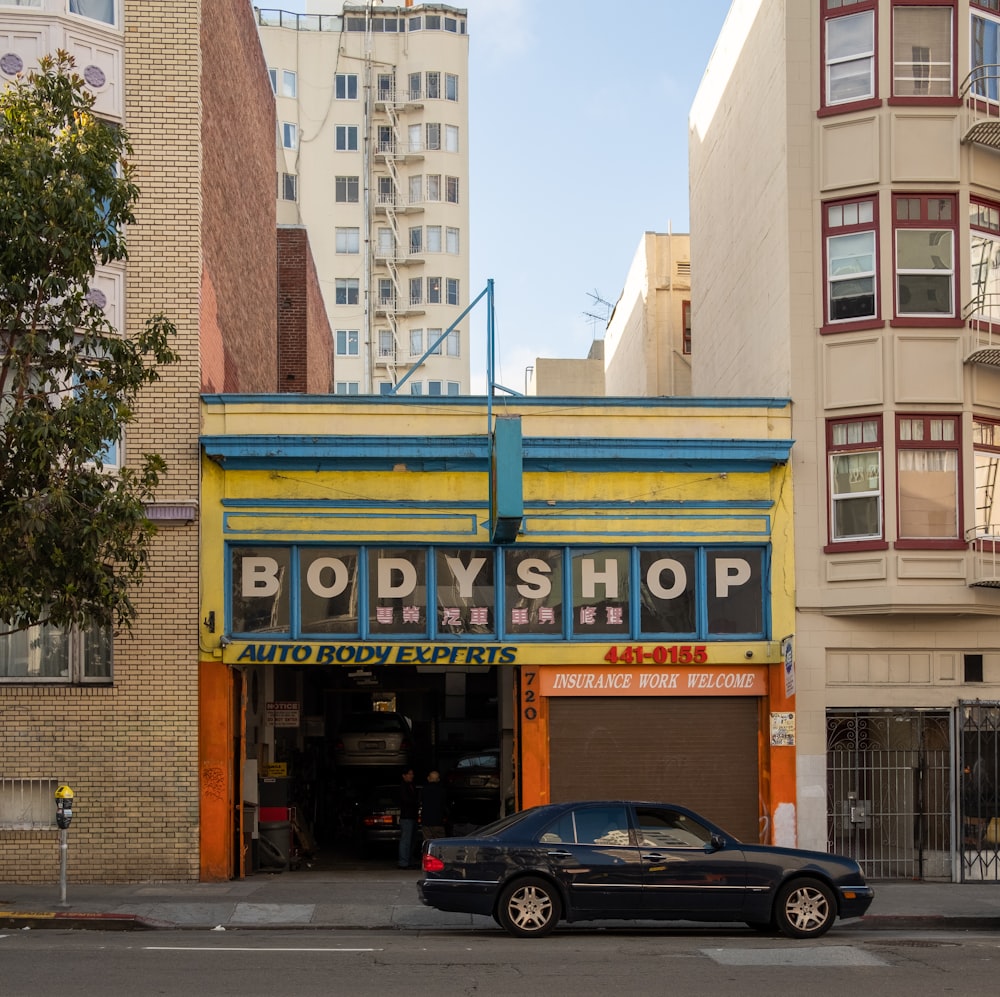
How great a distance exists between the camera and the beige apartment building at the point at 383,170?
227 feet

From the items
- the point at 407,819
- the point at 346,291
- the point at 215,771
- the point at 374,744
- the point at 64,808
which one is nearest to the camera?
the point at 64,808

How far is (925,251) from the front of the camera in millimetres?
21406

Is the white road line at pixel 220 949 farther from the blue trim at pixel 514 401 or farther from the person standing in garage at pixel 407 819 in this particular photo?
the blue trim at pixel 514 401

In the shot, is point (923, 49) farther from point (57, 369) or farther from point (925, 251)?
point (57, 369)

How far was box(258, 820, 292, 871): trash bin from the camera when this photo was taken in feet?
70.6

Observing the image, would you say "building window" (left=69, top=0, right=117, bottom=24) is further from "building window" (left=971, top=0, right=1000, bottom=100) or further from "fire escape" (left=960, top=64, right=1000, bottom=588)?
"building window" (left=971, top=0, right=1000, bottom=100)

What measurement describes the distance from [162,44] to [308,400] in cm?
536

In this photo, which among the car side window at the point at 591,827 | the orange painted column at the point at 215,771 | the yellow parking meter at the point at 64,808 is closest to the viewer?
the car side window at the point at 591,827

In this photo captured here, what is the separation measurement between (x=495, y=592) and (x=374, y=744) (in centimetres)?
683

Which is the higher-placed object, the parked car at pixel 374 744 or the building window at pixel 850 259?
the building window at pixel 850 259

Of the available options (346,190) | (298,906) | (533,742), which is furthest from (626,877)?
(346,190)

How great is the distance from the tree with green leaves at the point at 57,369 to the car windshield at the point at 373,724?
1077 cm

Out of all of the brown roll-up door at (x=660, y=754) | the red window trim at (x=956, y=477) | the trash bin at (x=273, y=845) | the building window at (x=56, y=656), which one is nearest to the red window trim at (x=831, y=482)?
the red window trim at (x=956, y=477)

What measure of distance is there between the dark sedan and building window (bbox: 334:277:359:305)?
56.3m
